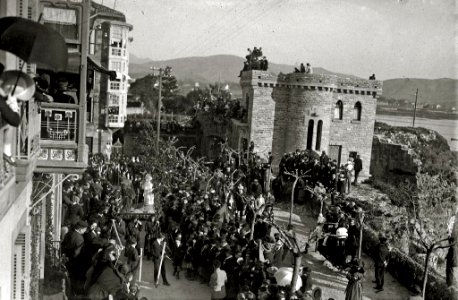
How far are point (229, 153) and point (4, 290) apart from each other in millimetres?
21927

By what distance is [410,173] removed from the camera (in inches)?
1452

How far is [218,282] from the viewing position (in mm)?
11367

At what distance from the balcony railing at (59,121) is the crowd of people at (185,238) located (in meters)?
2.34

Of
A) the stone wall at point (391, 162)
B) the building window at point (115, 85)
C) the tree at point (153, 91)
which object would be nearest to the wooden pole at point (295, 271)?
the stone wall at point (391, 162)

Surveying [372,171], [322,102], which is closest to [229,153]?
[322,102]

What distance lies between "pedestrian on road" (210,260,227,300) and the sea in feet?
125

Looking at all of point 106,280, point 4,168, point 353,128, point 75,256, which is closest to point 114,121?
point 353,128

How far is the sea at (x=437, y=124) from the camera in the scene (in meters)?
47.6

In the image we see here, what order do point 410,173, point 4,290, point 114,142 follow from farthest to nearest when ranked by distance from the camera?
point 114,142
point 410,173
point 4,290

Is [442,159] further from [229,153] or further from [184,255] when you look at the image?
[184,255]

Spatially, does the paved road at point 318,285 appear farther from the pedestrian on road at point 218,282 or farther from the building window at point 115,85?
the building window at point 115,85

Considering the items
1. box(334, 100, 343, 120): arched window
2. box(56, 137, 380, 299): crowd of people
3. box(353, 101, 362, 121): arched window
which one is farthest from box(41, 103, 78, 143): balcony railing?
box(353, 101, 362, 121): arched window

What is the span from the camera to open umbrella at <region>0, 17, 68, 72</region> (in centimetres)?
614

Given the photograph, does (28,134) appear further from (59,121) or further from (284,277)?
(284,277)
